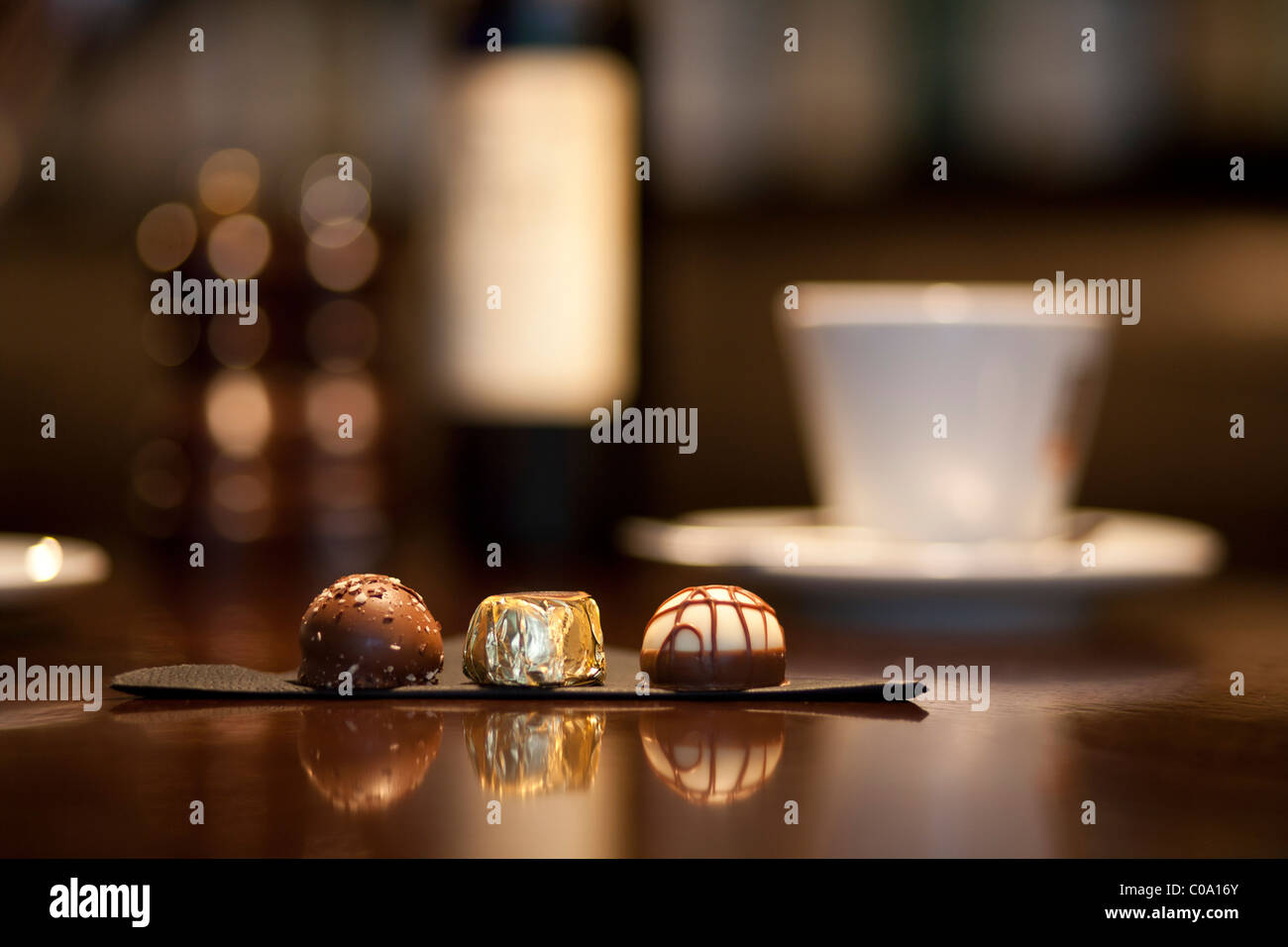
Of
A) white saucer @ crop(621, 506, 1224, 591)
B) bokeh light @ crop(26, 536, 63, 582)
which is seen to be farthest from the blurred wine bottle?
bokeh light @ crop(26, 536, 63, 582)

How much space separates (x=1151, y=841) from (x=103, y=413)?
1657 mm

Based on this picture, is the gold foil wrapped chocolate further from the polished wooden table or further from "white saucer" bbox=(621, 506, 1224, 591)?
"white saucer" bbox=(621, 506, 1224, 591)

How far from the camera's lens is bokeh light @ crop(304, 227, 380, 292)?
115cm

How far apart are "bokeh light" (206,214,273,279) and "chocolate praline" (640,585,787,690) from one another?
31.5 inches

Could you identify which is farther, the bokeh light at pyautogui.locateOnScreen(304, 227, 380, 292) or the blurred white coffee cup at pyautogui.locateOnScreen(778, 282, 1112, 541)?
the bokeh light at pyautogui.locateOnScreen(304, 227, 380, 292)

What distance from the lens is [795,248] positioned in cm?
168

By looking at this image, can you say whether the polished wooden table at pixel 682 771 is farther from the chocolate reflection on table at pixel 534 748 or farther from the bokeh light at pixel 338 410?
the bokeh light at pixel 338 410

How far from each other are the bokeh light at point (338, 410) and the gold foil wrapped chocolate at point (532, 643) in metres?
0.68

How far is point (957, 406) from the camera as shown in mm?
778

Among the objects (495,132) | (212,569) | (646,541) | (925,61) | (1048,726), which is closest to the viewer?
(1048,726)

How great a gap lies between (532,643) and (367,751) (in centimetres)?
10

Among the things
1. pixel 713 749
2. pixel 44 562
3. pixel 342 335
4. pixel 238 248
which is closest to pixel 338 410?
pixel 342 335

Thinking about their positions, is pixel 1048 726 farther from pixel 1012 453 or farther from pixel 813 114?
pixel 813 114
